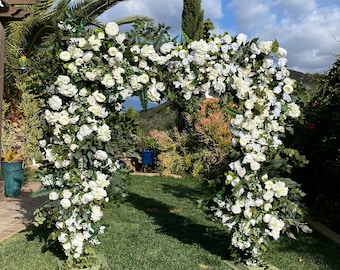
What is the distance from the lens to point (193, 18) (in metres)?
13.6

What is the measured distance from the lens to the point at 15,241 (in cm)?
495

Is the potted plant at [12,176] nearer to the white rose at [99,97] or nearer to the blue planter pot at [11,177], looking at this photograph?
the blue planter pot at [11,177]

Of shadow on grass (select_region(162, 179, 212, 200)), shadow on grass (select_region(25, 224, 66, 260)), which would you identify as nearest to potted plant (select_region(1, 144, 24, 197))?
shadow on grass (select_region(25, 224, 66, 260))

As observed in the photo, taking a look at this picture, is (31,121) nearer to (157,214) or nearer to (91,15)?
(91,15)

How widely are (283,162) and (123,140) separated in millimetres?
1493

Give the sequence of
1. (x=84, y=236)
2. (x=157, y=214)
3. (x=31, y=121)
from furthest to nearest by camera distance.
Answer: (x=31, y=121)
(x=157, y=214)
(x=84, y=236)

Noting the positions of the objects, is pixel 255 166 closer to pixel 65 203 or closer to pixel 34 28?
pixel 65 203

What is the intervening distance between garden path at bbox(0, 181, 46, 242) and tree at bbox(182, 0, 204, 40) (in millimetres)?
7713

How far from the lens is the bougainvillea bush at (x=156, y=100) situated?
3.72 m

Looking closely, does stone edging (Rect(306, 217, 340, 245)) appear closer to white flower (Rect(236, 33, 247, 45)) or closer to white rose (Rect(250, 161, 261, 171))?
white rose (Rect(250, 161, 261, 171))

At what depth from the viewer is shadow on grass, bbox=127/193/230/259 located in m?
4.91

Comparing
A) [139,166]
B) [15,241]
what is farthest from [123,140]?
[139,166]

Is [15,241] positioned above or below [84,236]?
below

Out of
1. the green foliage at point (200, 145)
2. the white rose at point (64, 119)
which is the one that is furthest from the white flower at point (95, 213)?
the green foliage at point (200, 145)
